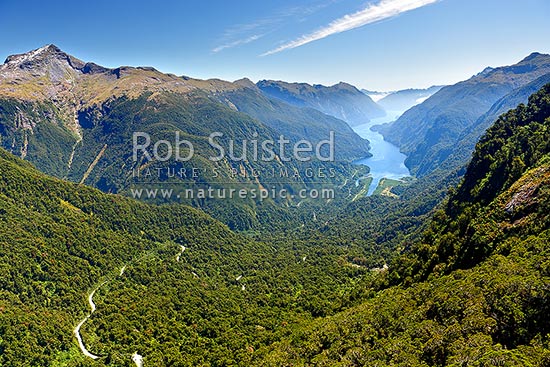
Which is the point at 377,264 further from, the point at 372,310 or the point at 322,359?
the point at 322,359

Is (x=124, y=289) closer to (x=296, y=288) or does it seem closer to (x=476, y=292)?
(x=296, y=288)

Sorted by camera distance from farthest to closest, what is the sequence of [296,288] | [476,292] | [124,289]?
[296,288]
[124,289]
[476,292]

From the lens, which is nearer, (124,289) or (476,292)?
(476,292)

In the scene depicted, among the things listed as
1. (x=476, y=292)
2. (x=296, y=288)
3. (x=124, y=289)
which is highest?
(x=476, y=292)

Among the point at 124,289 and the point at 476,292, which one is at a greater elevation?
the point at 476,292

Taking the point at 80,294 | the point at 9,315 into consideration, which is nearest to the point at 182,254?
the point at 80,294

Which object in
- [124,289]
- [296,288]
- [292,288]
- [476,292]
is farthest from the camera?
[292,288]

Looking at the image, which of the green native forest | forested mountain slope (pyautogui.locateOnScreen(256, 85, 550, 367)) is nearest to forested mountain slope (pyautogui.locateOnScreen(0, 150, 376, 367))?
the green native forest

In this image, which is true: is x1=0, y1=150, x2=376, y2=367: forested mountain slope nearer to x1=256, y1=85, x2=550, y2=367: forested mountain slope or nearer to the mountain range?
the mountain range

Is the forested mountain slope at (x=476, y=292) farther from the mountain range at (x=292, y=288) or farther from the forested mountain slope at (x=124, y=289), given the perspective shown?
the forested mountain slope at (x=124, y=289)

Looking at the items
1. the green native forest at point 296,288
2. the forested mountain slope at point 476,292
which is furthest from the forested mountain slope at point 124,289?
the forested mountain slope at point 476,292

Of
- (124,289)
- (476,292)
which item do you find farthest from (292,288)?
(476,292)
